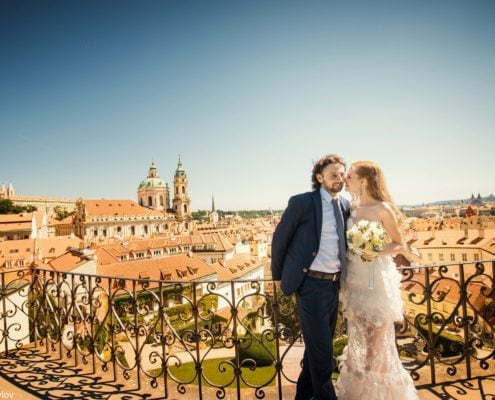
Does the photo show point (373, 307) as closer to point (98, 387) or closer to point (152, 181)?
point (98, 387)

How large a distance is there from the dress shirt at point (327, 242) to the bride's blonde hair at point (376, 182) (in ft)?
1.54

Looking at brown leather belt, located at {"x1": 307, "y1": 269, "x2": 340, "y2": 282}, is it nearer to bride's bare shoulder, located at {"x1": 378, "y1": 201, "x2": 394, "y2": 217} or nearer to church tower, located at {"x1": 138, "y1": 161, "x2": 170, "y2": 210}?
bride's bare shoulder, located at {"x1": 378, "y1": 201, "x2": 394, "y2": 217}

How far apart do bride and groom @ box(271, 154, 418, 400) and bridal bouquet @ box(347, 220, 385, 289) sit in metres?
0.01

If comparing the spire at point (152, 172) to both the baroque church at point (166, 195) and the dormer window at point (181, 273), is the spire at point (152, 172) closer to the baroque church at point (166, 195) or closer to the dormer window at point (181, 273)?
the baroque church at point (166, 195)

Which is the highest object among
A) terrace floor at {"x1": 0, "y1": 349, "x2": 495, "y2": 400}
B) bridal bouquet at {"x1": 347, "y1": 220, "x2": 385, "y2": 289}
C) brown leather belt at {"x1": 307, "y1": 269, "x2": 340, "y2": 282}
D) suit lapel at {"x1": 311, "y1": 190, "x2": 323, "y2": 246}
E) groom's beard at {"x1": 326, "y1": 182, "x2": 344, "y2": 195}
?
groom's beard at {"x1": 326, "y1": 182, "x2": 344, "y2": 195}

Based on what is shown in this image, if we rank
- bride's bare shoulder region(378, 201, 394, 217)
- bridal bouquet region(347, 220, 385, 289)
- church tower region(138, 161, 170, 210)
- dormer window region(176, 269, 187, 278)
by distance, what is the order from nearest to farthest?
bridal bouquet region(347, 220, 385, 289) → bride's bare shoulder region(378, 201, 394, 217) → dormer window region(176, 269, 187, 278) → church tower region(138, 161, 170, 210)

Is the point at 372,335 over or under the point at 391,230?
under

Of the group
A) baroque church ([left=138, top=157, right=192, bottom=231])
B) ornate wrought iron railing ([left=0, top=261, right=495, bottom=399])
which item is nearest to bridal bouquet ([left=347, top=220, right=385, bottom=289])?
ornate wrought iron railing ([left=0, top=261, right=495, bottom=399])

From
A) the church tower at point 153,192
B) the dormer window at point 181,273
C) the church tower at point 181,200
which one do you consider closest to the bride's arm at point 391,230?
the dormer window at point 181,273

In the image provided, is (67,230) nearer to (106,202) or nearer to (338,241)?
(106,202)

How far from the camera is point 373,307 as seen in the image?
3076mm

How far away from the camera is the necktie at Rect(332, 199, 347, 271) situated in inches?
122

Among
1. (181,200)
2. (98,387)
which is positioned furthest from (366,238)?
(181,200)

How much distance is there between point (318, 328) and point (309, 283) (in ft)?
1.32
